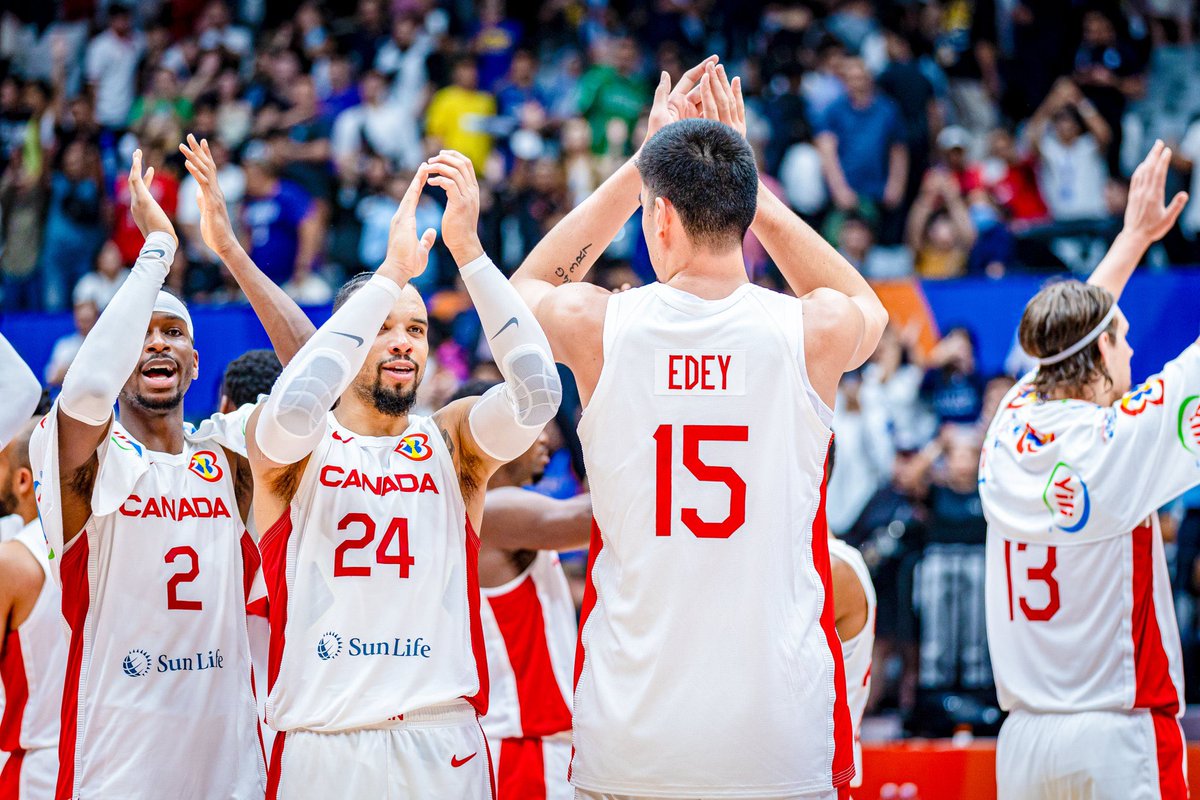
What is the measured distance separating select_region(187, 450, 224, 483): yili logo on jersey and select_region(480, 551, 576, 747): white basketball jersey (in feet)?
5.30

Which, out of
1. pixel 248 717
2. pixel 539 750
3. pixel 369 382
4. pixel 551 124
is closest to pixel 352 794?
pixel 248 717

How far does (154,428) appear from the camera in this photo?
5770 millimetres

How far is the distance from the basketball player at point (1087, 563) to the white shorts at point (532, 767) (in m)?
2.00

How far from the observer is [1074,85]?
14570mm

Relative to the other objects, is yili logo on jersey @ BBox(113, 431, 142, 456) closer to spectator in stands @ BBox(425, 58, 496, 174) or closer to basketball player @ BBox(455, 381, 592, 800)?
basketball player @ BBox(455, 381, 592, 800)

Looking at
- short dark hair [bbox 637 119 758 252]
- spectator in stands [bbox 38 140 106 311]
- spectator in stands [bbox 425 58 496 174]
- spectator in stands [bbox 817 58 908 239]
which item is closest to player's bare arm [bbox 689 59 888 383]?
short dark hair [bbox 637 119 758 252]

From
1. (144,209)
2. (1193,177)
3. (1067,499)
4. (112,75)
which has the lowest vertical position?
(1067,499)

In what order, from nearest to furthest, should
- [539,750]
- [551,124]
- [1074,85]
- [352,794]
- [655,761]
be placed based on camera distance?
[655,761], [352,794], [539,750], [1074,85], [551,124]

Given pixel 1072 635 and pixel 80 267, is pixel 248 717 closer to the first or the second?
pixel 1072 635

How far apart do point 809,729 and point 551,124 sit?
12151 millimetres

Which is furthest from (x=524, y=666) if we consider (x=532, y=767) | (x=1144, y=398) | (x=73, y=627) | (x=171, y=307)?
(x=1144, y=398)

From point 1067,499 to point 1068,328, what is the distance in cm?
77

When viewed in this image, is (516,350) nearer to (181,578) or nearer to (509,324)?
(509,324)

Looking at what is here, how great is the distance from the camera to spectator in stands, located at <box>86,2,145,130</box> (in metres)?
18.2
